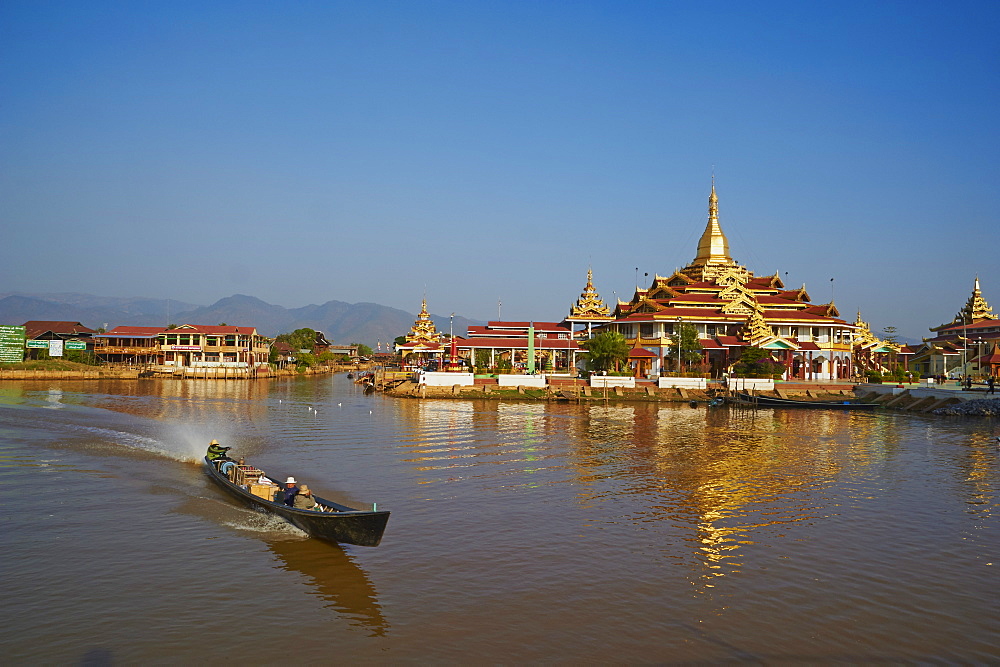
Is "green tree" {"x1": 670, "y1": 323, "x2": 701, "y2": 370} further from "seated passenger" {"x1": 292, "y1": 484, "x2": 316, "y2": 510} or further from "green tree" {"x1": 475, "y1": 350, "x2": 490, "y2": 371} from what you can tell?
"seated passenger" {"x1": 292, "y1": 484, "x2": 316, "y2": 510}

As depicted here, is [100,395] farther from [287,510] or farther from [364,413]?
[287,510]

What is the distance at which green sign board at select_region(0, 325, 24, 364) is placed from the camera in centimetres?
8638

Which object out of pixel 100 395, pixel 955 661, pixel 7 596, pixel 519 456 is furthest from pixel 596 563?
pixel 100 395

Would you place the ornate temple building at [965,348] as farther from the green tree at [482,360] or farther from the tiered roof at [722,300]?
the green tree at [482,360]

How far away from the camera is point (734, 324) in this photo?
7344 centimetres

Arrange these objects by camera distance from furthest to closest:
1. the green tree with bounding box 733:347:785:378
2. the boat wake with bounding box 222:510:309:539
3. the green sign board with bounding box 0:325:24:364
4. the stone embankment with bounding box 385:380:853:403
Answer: the green sign board with bounding box 0:325:24:364 < the green tree with bounding box 733:347:785:378 < the stone embankment with bounding box 385:380:853:403 < the boat wake with bounding box 222:510:309:539

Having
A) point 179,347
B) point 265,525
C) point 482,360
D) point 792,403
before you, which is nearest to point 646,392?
point 792,403

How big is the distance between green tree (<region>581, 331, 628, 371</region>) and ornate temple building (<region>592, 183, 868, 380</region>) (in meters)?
2.53

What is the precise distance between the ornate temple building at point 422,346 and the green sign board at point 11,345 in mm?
43705

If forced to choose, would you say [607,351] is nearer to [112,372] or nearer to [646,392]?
[646,392]

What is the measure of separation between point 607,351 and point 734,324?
1594cm

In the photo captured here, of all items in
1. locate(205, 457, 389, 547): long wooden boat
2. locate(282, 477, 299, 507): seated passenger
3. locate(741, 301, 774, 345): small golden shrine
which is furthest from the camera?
locate(741, 301, 774, 345): small golden shrine

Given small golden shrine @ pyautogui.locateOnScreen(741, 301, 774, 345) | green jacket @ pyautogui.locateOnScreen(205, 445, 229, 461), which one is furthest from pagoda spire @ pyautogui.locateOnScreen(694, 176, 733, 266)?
green jacket @ pyautogui.locateOnScreen(205, 445, 229, 461)

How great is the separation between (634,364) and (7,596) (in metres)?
60.4
